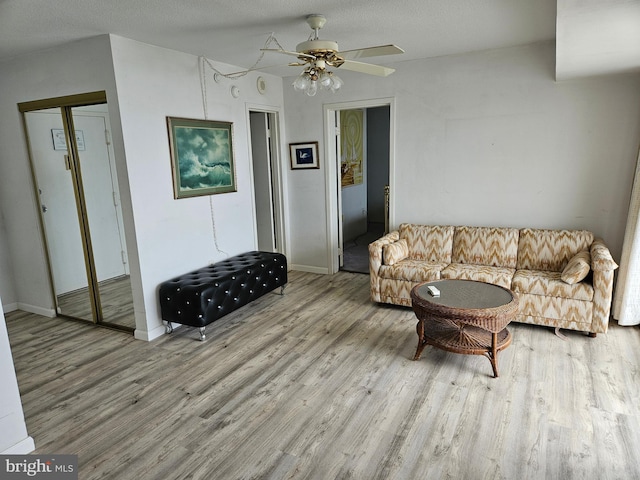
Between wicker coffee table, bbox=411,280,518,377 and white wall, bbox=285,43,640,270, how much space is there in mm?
1409

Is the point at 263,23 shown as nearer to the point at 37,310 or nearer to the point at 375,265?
the point at 375,265

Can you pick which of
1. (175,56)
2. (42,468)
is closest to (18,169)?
(175,56)

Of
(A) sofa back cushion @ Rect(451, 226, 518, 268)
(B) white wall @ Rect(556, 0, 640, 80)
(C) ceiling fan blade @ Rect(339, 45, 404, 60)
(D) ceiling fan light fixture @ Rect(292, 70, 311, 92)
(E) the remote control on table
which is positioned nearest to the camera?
(B) white wall @ Rect(556, 0, 640, 80)

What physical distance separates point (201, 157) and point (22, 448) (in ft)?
8.98

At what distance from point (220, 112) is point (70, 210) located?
176 centimetres

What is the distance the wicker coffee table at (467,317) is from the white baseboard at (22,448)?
2538 mm

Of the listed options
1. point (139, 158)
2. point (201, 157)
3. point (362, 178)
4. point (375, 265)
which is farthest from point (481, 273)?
point (362, 178)

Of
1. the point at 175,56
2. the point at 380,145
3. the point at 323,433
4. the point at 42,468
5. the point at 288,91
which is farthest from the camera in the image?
the point at 380,145

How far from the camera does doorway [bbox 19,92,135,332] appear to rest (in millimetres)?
3613

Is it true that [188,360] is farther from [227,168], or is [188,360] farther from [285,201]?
[285,201]

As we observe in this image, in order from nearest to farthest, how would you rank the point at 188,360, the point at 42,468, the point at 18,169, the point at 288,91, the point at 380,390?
the point at 42,468
the point at 380,390
the point at 188,360
the point at 18,169
the point at 288,91

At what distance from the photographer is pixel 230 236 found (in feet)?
15.0

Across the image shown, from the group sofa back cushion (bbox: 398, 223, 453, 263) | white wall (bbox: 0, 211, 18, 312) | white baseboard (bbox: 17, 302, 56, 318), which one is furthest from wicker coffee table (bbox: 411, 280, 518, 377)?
white wall (bbox: 0, 211, 18, 312)

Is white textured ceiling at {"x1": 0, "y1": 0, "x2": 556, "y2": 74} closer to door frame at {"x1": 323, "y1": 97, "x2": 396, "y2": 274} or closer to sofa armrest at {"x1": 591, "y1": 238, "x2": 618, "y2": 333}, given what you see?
door frame at {"x1": 323, "y1": 97, "x2": 396, "y2": 274}
